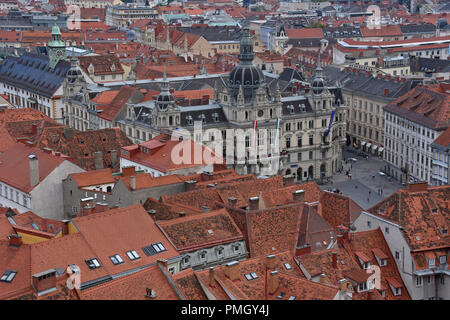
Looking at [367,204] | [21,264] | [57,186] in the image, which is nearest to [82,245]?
[21,264]

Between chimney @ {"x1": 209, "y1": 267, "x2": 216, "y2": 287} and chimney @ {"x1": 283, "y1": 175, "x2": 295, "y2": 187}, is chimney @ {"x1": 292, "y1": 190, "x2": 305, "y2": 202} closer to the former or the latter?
chimney @ {"x1": 283, "y1": 175, "x2": 295, "y2": 187}

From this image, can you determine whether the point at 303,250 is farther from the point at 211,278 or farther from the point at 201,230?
the point at 211,278

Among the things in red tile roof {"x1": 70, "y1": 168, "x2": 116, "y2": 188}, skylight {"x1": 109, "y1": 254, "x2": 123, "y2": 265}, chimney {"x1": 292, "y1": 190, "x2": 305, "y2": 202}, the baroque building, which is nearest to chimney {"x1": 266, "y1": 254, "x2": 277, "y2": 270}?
skylight {"x1": 109, "y1": 254, "x2": 123, "y2": 265}

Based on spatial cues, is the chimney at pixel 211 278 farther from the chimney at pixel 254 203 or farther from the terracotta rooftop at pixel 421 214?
the terracotta rooftop at pixel 421 214

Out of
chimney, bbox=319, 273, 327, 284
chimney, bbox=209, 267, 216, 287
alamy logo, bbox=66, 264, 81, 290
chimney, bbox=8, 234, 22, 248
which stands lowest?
chimney, bbox=319, 273, 327, 284

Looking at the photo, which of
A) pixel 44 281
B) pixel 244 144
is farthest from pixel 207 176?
pixel 44 281

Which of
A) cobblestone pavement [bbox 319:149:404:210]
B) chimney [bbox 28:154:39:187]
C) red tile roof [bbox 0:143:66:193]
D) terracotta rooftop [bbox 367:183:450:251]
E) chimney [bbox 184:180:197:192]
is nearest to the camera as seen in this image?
terracotta rooftop [bbox 367:183:450:251]

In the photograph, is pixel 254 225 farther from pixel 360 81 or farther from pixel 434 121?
pixel 360 81
